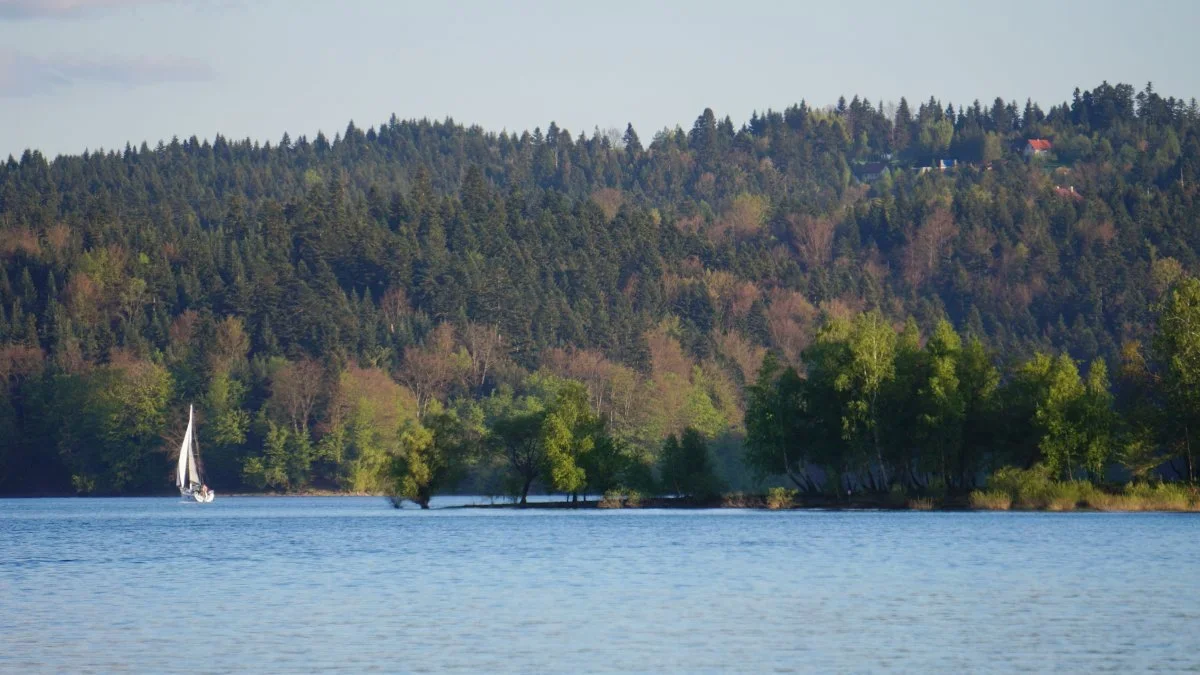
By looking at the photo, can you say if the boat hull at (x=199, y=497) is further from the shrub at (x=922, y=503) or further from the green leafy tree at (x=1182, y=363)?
the green leafy tree at (x=1182, y=363)

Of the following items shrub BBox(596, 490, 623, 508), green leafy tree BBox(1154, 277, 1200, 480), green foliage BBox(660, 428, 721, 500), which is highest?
green leafy tree BBox(1154, 277, 1200, 480)

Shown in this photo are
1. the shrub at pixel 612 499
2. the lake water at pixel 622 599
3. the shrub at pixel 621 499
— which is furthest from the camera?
the shrub at pixel 612 499

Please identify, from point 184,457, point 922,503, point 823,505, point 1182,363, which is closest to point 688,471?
point 823,505

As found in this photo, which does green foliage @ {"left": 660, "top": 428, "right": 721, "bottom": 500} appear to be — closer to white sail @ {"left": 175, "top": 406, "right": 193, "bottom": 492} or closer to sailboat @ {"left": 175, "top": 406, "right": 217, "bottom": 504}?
sailboat @ {"left": 175, "top": 406, "right": 217, "bottom": 504}

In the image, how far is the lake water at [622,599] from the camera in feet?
108

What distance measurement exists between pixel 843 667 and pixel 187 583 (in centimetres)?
2462

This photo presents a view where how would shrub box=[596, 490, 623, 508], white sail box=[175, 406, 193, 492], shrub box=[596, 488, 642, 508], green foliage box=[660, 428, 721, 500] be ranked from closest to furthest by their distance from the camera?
green foliage box=[660, 428, 721, 500] → shrub box=[596, 488, 642, 508] → shrub box=[596, 490, 623, 508] → white sail box=[175, 406, 193, 492]

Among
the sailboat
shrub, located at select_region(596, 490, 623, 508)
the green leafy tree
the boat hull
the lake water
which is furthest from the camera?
the sailboat

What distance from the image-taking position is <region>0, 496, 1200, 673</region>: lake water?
32781 mm

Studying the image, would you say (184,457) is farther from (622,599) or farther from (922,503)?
(622,599)

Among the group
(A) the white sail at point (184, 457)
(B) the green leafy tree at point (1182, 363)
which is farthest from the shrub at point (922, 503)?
(A) the white sail at point (184, 457)

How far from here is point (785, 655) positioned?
32.9m

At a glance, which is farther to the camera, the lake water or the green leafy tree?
the green leafy tree

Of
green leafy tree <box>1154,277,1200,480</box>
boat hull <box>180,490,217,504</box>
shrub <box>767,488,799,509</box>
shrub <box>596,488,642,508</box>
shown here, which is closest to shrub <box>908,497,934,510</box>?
shrub <box>767,488,799,509</box>
